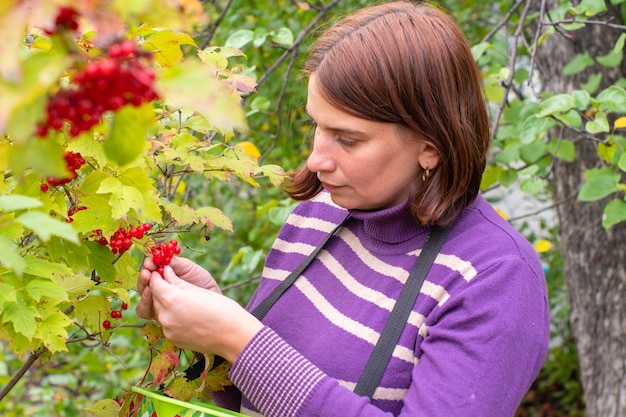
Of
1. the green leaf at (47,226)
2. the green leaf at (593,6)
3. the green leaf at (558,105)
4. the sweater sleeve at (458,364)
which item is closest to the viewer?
the green leaf at (47,226)

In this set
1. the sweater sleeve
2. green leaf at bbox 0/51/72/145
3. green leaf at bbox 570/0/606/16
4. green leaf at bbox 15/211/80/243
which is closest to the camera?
green leaf at bbox 0/51/72/145

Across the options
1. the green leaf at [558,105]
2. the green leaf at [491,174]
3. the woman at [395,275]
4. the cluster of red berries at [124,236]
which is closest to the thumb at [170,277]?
the woman at [395,275]

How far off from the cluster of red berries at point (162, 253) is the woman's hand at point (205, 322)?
0.18ft

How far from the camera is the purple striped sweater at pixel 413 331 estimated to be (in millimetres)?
1207

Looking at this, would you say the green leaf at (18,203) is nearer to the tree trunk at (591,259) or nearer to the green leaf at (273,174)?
the green leaf at (273,174)

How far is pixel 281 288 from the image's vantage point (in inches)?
61.0

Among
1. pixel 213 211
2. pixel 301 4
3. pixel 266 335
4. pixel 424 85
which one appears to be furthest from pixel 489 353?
pixel 301 4

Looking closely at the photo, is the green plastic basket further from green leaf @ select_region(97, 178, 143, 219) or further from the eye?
the eye

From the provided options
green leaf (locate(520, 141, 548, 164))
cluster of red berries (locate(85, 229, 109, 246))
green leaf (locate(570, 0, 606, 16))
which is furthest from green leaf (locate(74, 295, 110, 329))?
green leaf (locate(570, 0, 606, 16))

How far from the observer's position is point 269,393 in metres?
1.26

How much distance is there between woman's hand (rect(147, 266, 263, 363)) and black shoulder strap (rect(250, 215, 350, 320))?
0.24 metres

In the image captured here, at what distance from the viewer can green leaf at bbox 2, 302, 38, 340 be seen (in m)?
1.15

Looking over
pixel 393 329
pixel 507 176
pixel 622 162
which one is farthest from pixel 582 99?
pixel 393 329

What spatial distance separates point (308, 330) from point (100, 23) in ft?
3.23
